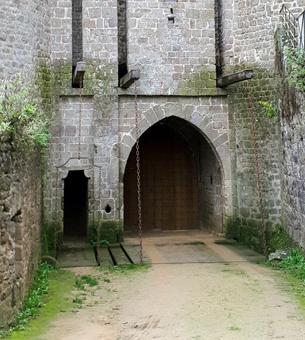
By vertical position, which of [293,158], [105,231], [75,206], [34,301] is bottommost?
[34,301]

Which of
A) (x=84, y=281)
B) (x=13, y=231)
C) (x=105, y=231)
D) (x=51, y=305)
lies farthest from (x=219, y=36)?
(x=13, y=231)

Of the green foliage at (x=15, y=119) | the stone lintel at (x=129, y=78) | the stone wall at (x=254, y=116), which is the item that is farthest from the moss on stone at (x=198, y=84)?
the green foliage at (x=15, y=119)

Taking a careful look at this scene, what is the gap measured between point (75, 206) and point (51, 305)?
6601 millimetres

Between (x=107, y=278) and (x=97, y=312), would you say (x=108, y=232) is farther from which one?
(x=97, y=312)

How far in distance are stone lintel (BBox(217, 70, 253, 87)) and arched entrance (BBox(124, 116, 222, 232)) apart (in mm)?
2374

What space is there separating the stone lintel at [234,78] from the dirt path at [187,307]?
3.77 m

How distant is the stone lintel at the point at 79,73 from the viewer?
936 centimetres

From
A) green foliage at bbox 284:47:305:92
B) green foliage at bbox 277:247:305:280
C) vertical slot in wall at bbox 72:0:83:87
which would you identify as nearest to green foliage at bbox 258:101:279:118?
green foliage at bbox 284:47:305:92

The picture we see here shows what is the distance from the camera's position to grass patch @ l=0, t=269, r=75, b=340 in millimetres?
5078

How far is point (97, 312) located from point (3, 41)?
20.7ft

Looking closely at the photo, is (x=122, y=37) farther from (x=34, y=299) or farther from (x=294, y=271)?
(x=34, y=299)

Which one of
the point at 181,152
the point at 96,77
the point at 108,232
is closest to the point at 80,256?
the point at 108,232

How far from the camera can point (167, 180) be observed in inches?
536

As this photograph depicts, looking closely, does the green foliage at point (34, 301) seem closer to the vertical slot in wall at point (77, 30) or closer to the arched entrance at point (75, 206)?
the arched entrance at point (75, 206)
